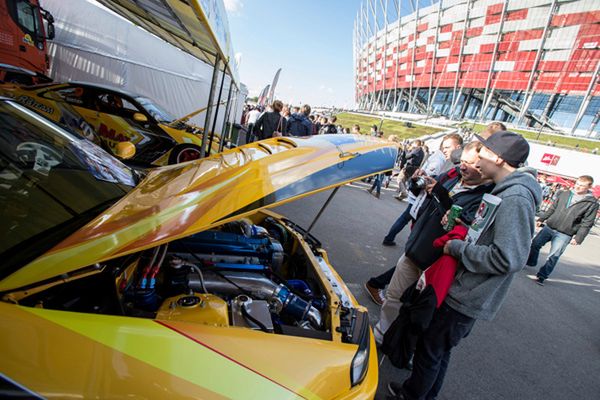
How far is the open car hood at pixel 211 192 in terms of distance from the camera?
1.11m

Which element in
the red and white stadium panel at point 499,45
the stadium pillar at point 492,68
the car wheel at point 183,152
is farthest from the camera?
the stadium pillar at point 492,68

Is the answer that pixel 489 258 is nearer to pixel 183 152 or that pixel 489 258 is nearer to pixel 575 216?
pixel 575 216

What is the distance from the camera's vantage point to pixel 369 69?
66875 mm

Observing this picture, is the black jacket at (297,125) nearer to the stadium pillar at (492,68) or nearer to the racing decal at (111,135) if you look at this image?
the racing decal at (111,135)

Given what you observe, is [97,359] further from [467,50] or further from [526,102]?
[467,50]

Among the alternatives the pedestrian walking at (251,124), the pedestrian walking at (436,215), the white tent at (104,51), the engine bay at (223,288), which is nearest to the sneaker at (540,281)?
the pedestrian walking at (436,215)

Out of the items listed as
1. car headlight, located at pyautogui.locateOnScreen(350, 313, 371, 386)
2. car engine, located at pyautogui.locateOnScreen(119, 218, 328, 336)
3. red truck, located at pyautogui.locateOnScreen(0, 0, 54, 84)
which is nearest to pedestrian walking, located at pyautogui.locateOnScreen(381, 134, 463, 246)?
car engine, located at pyautogui.locateOnScreen(119, 218, 328, 336)

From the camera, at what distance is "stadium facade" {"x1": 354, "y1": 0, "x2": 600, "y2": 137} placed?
105 ft

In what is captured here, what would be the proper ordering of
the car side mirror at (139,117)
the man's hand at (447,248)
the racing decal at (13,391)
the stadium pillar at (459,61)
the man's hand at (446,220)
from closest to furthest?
the racing decal at (13,391)
the man's hand at (447,248)
the man's hand at (446,220)
the car side mirror at (139,117)
the stadium pillar at (459,61)

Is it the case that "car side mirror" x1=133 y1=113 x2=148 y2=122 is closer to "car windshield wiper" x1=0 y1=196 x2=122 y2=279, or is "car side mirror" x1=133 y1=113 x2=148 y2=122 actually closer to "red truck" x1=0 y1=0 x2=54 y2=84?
"red truck" x1=0 y1=0 x2=54 y2=84

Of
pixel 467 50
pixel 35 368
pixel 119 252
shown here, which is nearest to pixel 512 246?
pixel 119 252

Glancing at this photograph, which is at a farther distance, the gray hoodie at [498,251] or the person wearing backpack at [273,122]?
the person wearing backpack at [273,122]

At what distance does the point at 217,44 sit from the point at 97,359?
7.52 feet

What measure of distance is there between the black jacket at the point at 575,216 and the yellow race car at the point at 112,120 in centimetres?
611
